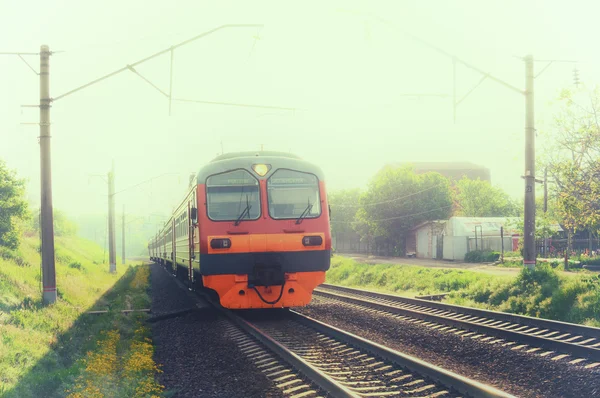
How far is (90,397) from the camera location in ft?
21.4

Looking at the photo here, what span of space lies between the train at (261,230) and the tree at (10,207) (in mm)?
13903

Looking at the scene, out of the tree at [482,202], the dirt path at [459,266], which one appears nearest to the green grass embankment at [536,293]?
the dirt path at [459,266]

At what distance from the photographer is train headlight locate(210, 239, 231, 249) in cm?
1230

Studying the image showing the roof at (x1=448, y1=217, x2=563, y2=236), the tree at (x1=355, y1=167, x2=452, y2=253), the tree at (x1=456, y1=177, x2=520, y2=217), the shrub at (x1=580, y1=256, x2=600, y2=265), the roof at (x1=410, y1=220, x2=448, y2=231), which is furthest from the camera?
the tree at (x1=456, y1=177, x2=520, y2=217)

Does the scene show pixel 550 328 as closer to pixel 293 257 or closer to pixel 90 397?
pixel 293 257

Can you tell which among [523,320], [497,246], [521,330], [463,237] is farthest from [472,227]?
[521,330]

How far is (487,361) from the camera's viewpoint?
8383mm

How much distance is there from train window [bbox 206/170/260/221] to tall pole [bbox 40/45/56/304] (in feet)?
15.2

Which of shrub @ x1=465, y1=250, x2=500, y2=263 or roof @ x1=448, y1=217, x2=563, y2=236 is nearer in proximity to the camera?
shrub @ x1=465, y1=250, x2=500, y2=263

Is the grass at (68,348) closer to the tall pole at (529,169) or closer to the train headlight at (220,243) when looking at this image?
the train headlight at (220,243)

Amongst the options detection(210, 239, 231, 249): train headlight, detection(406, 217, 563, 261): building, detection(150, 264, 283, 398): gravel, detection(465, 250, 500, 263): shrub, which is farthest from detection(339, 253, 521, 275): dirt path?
detection(150, 264, 283, 398): gravel

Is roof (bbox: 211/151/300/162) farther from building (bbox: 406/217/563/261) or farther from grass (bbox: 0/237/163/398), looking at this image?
building (bbox: 406/217/563/261)

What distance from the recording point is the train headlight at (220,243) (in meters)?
12.3

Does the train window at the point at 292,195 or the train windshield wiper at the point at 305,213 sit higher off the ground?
the train window at the point at 292,195
